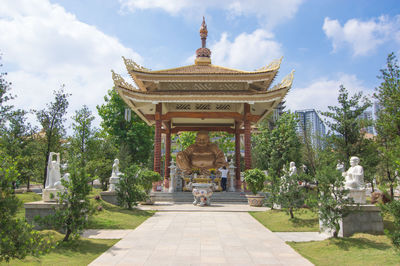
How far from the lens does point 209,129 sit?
21781 mm

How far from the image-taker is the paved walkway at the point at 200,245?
16.8 feet

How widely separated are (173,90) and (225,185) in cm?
693

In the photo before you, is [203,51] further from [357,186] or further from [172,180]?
[357,186]

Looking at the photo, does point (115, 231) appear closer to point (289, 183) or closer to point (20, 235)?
point (20, 235)

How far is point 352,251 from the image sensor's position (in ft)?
18.8

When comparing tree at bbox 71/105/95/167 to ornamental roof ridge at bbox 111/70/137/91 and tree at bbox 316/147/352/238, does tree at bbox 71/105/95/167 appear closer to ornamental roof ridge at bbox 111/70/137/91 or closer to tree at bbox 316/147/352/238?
ornamental roof ridge at bbox 111/70/137/91

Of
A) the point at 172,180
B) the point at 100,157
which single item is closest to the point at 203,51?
the point at 172,180

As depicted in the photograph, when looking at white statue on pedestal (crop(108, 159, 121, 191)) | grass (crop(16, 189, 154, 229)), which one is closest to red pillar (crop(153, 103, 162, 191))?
white statue on pedestal (crop(108, 159, 121, 191))

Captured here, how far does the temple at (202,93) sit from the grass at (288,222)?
22.9 ft

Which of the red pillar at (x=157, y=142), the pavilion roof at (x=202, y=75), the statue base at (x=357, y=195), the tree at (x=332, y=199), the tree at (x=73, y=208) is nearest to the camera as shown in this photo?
the tree at (x=73, y=208)

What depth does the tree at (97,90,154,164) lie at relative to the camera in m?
27.5

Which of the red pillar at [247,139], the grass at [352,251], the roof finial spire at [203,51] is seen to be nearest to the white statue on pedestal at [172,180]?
the red pillar at [247,139]

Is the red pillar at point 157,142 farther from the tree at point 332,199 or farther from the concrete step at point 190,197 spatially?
the tree at point 332,199

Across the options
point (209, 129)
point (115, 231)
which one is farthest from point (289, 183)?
point (209, 129)
